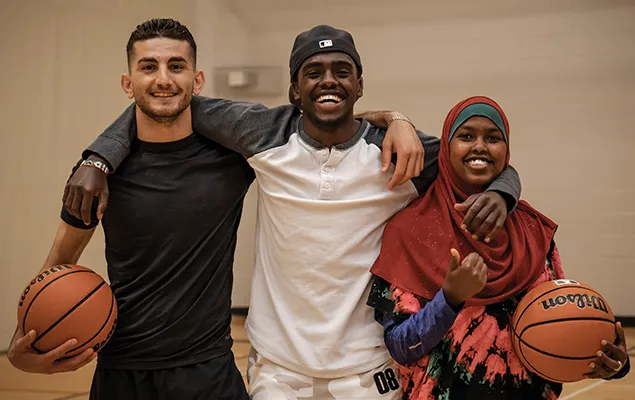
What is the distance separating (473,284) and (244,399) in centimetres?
93

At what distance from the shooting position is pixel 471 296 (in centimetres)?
210

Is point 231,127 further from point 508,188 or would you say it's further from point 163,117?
point 508,188

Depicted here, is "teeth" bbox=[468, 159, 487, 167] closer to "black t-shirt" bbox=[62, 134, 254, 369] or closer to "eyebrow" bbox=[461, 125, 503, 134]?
"eyebrow" bbox=[461, 125, 503, 134]

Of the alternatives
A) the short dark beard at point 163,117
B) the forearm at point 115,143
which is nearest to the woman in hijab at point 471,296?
the short dark beard at point 163,117

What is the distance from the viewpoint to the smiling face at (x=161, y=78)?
96.5 inches

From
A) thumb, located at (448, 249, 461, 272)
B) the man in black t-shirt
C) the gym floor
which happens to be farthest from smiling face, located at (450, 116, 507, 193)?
the gym floor

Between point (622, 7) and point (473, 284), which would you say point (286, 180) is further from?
point (622, 7)

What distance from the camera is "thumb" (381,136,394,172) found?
7.81 ft

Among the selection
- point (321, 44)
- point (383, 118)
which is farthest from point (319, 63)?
point (383, 118)

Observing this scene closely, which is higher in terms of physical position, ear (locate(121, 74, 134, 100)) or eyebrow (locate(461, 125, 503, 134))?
ear (locate(121, 74, 134, 100))

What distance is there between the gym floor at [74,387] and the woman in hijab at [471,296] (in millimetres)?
2396

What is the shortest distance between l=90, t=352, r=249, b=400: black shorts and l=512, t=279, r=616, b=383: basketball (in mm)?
985

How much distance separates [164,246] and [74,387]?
284 centimetres

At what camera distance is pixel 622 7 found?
620 centimetres
